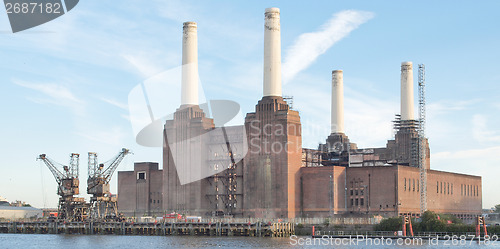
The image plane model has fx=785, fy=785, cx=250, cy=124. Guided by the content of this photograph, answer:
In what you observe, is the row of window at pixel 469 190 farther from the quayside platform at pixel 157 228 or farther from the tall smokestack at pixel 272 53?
the quayside platform at pixel 157 228

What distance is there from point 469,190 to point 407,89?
26605 millimetres

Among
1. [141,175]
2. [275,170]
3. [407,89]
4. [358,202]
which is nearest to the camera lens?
[275,170]

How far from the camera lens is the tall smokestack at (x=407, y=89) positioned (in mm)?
157375

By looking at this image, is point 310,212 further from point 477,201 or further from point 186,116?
point 477,201

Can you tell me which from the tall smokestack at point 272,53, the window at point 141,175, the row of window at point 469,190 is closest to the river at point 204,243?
the tall smokestack at point 272,53

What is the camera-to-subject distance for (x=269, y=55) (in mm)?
134500

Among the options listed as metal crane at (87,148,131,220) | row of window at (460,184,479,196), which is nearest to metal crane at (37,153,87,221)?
metal crane at (87,148,131,220)

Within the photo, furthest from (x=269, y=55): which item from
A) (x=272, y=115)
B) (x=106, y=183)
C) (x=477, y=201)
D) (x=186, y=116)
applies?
(x=477, y=201)

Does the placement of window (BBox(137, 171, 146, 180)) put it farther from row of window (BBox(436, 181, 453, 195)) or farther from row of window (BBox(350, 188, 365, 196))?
row of window (BBox(436, 181, 453, 195))

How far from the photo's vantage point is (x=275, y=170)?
134875mm

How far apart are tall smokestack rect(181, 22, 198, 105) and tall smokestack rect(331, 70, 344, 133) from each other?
32.4 metres

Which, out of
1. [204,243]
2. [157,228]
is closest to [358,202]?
[157,228]

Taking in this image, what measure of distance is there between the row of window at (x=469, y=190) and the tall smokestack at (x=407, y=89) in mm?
18674

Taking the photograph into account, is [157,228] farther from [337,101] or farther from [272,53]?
[337,101]
